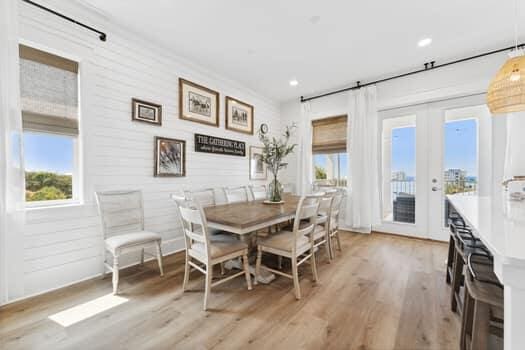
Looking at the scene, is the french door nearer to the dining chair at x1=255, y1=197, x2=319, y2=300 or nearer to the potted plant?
the potted plant

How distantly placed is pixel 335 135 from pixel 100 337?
4.79m

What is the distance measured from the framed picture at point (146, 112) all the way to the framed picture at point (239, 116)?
4.45 feet

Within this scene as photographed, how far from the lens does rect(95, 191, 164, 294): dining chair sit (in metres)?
2.26

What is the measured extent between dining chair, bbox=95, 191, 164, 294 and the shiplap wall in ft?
0.56

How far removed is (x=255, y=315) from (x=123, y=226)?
6.01ft

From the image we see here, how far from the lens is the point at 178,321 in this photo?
1774 millimetres

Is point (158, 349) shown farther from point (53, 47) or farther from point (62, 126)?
point (53, 47)

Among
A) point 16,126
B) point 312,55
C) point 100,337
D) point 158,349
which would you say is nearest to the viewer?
point 158,349

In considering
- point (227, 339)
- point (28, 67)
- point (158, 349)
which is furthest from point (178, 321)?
point (28, 67)

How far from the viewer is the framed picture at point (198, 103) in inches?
136

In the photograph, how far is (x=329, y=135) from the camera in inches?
197

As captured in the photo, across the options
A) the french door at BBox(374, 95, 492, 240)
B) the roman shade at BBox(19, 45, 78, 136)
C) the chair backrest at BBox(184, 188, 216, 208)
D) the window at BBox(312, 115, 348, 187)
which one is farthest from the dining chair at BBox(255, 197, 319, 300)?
the window at BBox(312, 115, 348, 187)

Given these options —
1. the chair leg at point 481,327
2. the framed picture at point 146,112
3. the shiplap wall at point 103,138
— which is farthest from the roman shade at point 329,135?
the chair leg at point 481,327

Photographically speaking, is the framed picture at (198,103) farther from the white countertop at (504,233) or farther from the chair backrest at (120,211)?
the white countertop at (504,233)
